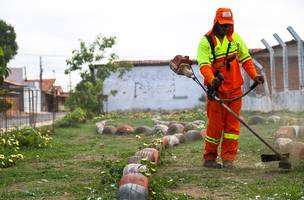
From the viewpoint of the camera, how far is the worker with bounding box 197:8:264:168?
671cm

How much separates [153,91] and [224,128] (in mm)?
28972

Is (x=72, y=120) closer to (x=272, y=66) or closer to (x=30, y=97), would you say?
(x=30, y=97)

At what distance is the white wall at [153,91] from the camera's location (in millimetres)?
35656

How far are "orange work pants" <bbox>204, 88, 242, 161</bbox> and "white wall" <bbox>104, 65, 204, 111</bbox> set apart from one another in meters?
28.6

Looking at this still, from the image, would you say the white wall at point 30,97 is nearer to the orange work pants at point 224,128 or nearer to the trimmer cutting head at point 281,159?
the orange work pants at point 224,128

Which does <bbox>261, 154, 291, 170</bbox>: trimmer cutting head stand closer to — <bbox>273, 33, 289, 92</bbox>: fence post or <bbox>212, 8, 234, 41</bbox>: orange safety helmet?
<bbox>212, 8, 234, 41</bbox>: orange safety helmet

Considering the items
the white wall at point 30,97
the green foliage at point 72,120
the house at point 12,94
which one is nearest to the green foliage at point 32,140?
the house at point 12,94

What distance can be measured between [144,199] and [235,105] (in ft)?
9.03

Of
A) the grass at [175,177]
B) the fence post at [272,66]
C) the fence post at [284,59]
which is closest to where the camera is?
the grass at [175,177]

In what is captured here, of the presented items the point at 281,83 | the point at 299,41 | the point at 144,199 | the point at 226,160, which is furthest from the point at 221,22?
the point at 281,83

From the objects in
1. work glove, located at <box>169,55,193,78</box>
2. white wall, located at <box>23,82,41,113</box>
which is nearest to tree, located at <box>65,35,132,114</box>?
white wall, located at <box>23,82,41,113</box>

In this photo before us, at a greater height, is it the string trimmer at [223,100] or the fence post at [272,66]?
the fence post at [272,66]

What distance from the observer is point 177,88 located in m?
35.8

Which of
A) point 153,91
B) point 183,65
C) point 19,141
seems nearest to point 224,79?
point 183,65
